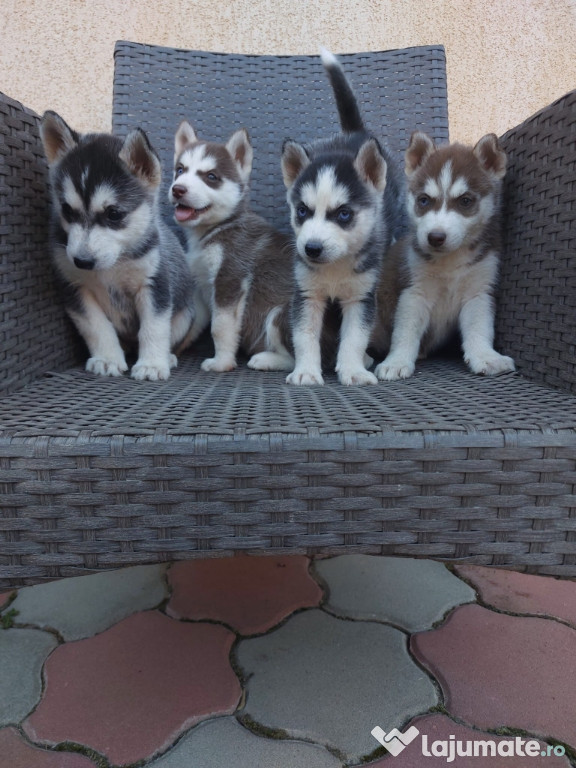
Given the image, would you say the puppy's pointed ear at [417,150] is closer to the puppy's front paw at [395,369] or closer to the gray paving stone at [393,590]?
the puppy's front paw at [395,369]

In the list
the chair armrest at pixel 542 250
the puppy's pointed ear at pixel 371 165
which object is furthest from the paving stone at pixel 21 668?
the puppy's pointed ear at pixel 371 165

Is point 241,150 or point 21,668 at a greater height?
point 241,150

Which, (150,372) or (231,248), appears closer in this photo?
(150,372)

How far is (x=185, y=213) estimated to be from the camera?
2.18 meters

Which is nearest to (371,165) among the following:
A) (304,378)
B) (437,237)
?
(437,237)

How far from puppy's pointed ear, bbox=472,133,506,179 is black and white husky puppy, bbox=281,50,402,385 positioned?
0.31m

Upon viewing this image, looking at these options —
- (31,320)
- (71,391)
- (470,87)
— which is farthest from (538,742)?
(470,87)

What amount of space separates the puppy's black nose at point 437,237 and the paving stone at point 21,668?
163cm

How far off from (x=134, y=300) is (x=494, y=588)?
149cm

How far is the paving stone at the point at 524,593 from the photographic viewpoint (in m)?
1.66

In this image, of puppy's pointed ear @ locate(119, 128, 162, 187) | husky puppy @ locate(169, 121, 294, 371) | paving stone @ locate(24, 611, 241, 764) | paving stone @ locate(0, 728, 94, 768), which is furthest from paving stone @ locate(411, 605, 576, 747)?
puppy's pointed ear @ locate(119, 128, 162, 187)

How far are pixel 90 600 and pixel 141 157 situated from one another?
1.37 meters

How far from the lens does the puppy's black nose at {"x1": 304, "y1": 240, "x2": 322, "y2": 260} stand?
5.58 ft

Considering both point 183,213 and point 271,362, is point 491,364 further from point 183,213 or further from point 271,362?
point 183,213
